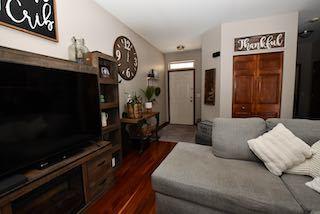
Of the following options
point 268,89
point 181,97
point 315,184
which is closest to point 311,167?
point 315,184

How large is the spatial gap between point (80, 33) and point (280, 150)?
8.59 ft

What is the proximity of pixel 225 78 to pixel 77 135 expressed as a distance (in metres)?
2.89

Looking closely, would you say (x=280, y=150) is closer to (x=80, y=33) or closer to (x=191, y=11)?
(x=191, y=11)

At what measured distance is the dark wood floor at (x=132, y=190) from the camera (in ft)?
5.35

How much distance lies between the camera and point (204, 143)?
219 cm

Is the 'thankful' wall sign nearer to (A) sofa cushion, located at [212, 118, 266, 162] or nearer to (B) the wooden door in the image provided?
(A) sofa cushion, located at [212, 118, 266, 162]

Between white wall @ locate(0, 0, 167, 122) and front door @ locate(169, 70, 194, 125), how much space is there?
212 centimetres

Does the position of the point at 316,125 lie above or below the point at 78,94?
below

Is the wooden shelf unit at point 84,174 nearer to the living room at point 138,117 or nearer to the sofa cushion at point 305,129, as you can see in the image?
the living room at point 138,117

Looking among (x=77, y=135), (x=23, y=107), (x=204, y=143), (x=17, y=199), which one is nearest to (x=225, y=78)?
(x=204, y=143)

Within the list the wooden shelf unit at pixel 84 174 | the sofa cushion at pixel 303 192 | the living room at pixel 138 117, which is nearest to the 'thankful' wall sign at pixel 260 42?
the living room at pixel 138 117

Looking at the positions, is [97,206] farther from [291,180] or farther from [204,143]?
[291,180]

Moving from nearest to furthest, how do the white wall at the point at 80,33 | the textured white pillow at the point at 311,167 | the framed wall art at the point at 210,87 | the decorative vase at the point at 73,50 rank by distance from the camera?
the textured white pillow at the point at 311,167 < the white wall at the point at 80,33 < the decorative vase at the point at 73,50 < the framed wall art at the point at 210,87

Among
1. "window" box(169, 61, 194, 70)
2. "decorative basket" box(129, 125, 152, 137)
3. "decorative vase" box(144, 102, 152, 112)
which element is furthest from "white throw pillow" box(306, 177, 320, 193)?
"window" box(169, 61, 194, 70)
